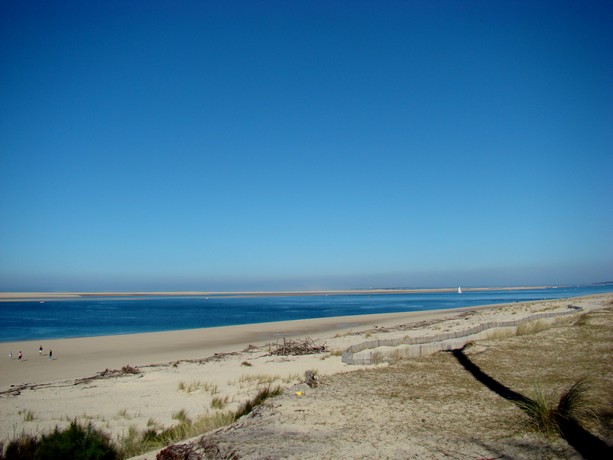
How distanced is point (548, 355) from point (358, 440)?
331 inches

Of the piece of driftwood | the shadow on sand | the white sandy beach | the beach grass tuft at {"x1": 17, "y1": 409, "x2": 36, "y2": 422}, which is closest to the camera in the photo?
the shadow on sand

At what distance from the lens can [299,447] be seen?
5445 mm

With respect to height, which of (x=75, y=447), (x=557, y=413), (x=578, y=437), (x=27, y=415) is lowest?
(x=27, y=415)

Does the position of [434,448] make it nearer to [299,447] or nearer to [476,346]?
[299,447]

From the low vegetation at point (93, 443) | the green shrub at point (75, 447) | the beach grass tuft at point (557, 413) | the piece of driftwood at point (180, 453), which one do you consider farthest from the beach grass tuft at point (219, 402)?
the beach grass tuft at point (557, 413)

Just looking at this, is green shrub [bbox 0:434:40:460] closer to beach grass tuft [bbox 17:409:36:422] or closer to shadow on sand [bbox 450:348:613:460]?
beach grass tuft [bbox 17:409:36:422]

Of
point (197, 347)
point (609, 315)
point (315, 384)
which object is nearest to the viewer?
point (315, 384)

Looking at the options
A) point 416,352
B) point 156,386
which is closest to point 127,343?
point 156,386

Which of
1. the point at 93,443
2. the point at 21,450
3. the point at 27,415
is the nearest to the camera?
the point at 21,450

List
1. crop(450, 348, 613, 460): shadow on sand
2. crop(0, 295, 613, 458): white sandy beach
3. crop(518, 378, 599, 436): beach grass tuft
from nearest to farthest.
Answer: crop(450, 348, 613, 460): shadow on sand
crop(518, 378, 599, 436): beach grass tuft
crop(0, 295, 613, 458): white sandy beach

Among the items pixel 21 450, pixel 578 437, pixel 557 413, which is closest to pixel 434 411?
pixel 557 413

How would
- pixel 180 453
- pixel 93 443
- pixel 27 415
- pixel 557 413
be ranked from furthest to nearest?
1. pixel 27 415
2. pixel 93 443
3. pixel 557 413
4. pixel 180 453

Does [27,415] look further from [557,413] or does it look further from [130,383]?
[557,413]

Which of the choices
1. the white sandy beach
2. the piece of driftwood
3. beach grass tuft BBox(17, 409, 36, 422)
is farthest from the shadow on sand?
beach grass tuft BBox(17, 409, 36, 422)
